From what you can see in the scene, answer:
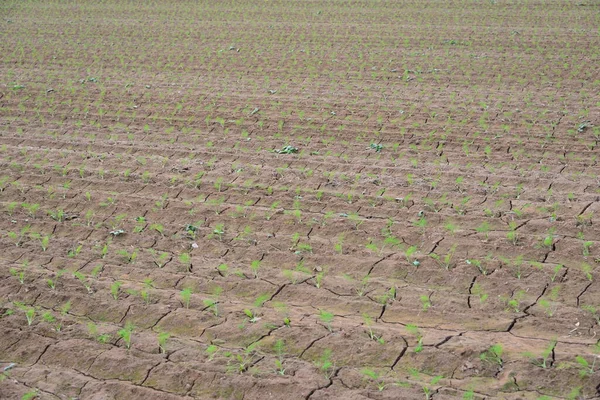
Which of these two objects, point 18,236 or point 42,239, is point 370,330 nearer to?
point 42,239

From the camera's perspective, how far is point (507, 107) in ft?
28.8

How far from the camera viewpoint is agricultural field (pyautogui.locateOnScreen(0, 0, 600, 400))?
12.8 ft

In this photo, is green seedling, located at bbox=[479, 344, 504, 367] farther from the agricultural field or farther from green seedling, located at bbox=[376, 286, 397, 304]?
green seedling, located at bbox=[376, 286, 397, 304]

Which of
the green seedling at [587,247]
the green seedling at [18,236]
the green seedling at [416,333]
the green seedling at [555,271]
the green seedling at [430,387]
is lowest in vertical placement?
the green seedling at [430,387]

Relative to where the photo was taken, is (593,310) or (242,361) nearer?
(242,361)

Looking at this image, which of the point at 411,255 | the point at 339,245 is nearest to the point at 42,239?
the point at 339,245

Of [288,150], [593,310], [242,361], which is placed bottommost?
[242,361]

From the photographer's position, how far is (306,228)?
5.65m

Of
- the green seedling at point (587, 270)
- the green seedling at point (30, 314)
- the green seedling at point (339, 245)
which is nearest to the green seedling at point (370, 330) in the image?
the green seedling at point (339, 245)

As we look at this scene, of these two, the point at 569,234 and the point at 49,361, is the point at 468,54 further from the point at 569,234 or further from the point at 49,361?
the point at 49,361

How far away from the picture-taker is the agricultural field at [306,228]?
3.90 meters

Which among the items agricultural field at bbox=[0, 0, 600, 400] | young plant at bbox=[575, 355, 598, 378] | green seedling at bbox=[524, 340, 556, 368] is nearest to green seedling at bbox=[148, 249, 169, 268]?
agricultural field at bbox=[0, 0, 600, 400]

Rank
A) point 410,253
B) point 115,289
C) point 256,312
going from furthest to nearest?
point 410,253 < point 115,289 < point 256,312

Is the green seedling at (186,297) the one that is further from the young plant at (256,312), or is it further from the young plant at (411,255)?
the young plant at (411,255)
